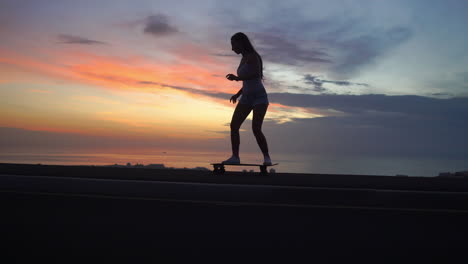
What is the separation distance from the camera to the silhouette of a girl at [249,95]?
816cm

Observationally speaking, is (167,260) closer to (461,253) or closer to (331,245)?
(331,245)

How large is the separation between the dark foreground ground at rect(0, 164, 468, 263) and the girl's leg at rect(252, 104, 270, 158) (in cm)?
194

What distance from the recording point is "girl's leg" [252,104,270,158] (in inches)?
325

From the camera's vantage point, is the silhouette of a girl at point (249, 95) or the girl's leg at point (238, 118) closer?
the silhouette of a girl at point (249, 95)

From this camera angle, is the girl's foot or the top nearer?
the girl's foot

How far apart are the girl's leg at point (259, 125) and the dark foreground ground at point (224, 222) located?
6.37 ft

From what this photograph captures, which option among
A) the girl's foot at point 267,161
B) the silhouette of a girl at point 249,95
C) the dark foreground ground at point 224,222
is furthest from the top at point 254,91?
the dark foreground ground at point 224,222

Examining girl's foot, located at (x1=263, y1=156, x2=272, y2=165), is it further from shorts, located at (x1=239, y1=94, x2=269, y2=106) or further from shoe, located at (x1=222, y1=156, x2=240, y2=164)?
shorts, located at (x1=239, y1=94, x2=269, y2=106)

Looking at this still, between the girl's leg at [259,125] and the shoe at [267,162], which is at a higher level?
the girl's leg at [259,125]

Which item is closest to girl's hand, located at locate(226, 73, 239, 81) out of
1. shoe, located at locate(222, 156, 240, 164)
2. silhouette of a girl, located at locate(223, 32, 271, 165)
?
silhouette of a girl, located at locate(223, 32, 271, 165)

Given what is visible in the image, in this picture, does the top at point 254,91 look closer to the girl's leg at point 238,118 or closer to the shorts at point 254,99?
the shorts at point 254,99

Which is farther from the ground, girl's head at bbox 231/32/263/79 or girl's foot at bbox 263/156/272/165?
girl's head at bbox 231/32/263/79

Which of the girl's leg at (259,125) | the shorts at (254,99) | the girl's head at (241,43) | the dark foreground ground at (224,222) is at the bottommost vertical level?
the dark foreground ground at (224,222)

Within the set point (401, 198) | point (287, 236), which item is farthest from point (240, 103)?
point (287, 236)
